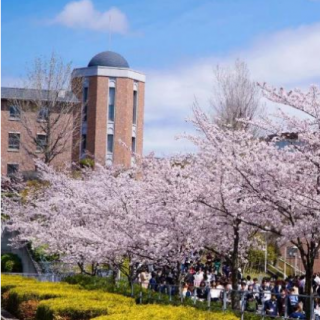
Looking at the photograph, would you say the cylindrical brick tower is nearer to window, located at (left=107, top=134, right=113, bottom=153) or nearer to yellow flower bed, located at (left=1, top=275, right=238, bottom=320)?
window, located at (left=107, top=134, right=113, bottom=153)

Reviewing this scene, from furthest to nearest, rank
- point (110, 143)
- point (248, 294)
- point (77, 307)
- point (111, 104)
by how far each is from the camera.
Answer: point (110, 143)
point (111, 104)
point (248, 294)
point (77, 307)

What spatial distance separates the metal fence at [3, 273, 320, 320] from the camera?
56.6ft

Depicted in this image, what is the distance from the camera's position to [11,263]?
44.5m

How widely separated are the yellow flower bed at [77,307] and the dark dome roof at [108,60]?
134ft

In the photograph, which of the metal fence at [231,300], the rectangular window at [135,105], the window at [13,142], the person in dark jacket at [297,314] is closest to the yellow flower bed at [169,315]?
the metal fence at [231,300]

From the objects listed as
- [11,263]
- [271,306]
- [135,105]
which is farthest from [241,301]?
[135,105]

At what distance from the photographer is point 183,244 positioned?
72.7 ft

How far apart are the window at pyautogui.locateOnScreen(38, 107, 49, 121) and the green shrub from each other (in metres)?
9.76

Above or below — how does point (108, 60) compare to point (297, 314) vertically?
above

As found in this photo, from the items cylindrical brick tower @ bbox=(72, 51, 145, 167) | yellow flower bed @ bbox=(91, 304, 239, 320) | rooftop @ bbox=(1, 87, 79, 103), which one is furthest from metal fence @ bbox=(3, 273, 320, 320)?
cylindrical brick tower @ bbox=(72, 51, 145, 167)

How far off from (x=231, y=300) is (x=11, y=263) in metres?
26.3

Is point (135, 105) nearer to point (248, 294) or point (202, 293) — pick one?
point (202, 293)

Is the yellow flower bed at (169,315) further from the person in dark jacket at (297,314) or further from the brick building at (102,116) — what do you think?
the brick building at (102,116)

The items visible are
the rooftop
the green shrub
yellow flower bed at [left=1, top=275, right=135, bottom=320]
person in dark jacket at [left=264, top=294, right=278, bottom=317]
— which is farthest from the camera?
the rooftop
